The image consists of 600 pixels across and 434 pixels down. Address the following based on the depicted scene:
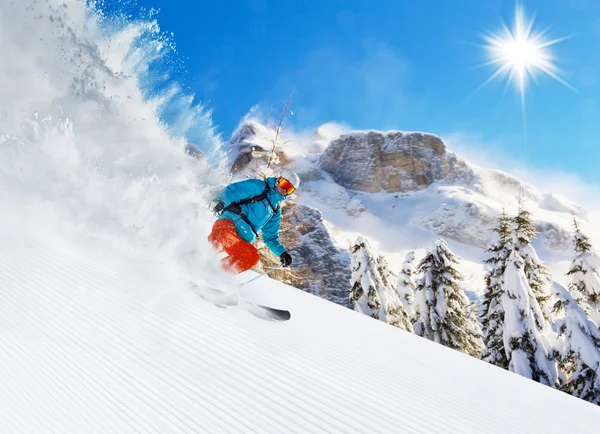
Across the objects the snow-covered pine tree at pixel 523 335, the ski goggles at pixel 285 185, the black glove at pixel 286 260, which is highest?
the snow-covered pine tree at pixel 523 335

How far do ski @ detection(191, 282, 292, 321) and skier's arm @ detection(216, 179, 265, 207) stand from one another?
3.59ft

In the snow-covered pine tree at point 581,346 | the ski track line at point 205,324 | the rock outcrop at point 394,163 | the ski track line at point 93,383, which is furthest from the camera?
the rock outcrop at point 394,163

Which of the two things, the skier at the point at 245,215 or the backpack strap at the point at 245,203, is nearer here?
the skier at the point at 245,215

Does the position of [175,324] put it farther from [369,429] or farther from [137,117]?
[137,117]

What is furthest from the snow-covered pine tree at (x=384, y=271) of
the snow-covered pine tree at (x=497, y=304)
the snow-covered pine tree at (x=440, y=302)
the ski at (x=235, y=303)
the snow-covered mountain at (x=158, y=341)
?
the ski at (x=235, y=303)

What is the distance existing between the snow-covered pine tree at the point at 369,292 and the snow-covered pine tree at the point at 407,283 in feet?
11.9

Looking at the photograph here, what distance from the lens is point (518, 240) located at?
12.4 m

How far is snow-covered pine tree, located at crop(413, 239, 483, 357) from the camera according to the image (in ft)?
48.9

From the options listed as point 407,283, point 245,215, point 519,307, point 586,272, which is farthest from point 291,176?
point 407,283

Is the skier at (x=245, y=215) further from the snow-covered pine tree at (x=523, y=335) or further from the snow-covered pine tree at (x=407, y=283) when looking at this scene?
the snow-covered pine tree at (x=407, y=283)

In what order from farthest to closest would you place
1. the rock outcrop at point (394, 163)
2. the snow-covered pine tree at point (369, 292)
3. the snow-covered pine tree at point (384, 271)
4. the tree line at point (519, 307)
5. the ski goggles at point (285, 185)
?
1. the rock outcrop at point (394, 163)
2. the snow-covered pine tree at point (384, 271)
3. the snow-covered pine tree at point (369, 292)
4. the tree line at point (519, 307)
5. the ski goggles at point (285, 185)

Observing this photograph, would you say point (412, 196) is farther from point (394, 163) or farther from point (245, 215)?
point (245, 215)

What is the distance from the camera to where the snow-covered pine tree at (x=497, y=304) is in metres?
12.3

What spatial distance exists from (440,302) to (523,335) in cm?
415
